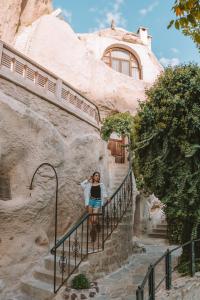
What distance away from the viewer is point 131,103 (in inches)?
806

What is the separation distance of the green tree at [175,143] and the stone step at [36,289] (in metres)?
3.21

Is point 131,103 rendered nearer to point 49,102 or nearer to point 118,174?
point 118,174

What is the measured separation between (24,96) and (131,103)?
1341cm

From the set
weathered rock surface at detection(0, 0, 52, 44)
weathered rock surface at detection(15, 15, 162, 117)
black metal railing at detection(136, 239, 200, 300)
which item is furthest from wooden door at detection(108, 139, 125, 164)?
black metal railing at detection(136, 239, 200, 300)

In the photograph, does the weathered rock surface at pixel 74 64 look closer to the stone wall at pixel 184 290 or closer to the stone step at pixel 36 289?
the stone step at pixel 36 289

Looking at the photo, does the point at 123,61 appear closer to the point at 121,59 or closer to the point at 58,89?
the point at 121,59

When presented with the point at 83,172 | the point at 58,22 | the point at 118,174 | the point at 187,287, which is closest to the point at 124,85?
the point at 58,22

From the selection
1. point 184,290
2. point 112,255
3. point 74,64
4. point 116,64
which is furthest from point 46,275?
point 116,64

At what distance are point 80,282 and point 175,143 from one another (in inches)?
154

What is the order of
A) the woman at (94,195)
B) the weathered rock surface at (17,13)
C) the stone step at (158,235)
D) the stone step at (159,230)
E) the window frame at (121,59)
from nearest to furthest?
the woman at (94,195), the stone step at (158,235), the stone step at (159,230), the weathered rock surface at (17,13), the window frame at (121,59)

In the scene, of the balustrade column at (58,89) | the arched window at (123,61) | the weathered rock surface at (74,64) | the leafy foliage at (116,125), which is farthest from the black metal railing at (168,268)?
the arched window at (123,61)

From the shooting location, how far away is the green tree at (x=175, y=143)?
6801mm

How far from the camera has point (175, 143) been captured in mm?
7227

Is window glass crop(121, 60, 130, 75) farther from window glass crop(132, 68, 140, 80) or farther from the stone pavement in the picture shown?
the stone pavement
